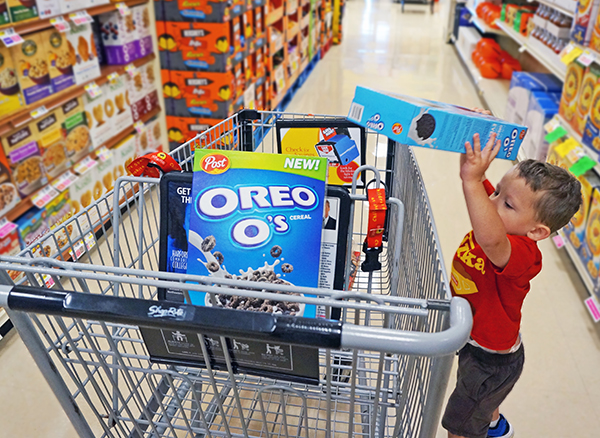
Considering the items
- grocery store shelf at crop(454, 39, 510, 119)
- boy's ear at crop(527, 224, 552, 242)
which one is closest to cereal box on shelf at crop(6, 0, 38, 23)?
boy's ear at crop(527, 224, 552, 242)

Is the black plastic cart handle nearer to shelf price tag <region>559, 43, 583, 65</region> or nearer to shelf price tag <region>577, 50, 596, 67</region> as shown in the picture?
shelf price tag <region>577, 50, 596, 67</region>

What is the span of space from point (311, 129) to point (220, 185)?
53cm

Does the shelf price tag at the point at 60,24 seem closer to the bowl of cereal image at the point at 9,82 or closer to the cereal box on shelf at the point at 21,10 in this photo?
the cereal box on shelf at the point at 21,10

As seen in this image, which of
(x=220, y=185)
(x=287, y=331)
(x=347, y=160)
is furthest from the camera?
(x=347, y=160)

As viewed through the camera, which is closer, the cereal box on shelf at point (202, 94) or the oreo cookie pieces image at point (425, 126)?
the oreo cookie pieces image at point (425, 126)

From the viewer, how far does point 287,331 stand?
646mm

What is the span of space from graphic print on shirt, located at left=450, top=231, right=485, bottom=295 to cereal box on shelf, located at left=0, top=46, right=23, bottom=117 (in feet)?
6.49

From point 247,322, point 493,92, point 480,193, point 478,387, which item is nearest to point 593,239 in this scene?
point 478,387

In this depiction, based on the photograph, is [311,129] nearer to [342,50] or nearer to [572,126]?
[572,126]

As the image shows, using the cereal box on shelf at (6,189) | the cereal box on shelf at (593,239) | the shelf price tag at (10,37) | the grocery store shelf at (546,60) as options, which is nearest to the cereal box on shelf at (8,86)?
the shelf price tag at (10,37)

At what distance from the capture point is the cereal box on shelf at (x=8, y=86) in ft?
6.76

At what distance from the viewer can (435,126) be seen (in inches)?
38.8

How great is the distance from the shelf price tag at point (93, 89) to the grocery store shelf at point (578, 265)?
8.87 feet

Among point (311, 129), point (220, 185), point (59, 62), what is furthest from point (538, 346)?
point (59, 62)
